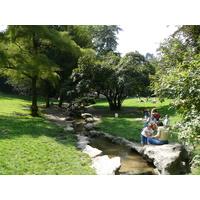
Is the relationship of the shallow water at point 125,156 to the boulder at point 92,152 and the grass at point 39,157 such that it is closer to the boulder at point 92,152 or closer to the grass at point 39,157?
the boulder at point 92,152

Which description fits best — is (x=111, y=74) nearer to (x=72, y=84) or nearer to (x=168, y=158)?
(x=72, y=84)

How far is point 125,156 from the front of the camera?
600 centimetres

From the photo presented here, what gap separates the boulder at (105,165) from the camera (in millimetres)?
4317

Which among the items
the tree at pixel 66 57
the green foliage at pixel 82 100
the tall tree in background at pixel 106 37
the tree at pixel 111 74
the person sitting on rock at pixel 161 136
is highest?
the tall tree in background at pixel 106 37

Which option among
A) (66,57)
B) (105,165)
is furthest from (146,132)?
(66,57)

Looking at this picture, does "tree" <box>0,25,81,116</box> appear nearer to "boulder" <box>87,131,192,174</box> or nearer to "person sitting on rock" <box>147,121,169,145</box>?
"person sitting on rock" <box>147,121,169,145</box>

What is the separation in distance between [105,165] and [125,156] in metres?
1.56

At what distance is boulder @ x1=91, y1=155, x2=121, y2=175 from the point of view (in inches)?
170

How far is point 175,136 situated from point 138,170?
3.69 metres

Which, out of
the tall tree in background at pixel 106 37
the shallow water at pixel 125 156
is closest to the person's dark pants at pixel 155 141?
the shallow water at pixel 125 156

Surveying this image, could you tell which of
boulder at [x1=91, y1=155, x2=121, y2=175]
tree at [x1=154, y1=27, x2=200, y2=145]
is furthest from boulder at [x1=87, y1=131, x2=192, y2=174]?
tree at [x1=154, y1=27, x2=200, y2=145]

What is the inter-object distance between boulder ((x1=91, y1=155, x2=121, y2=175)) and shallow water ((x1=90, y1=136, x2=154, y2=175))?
0.93 feet

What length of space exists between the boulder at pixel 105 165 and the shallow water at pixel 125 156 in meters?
0.28

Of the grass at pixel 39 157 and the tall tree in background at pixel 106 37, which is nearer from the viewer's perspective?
the grass at pixel 39 157
